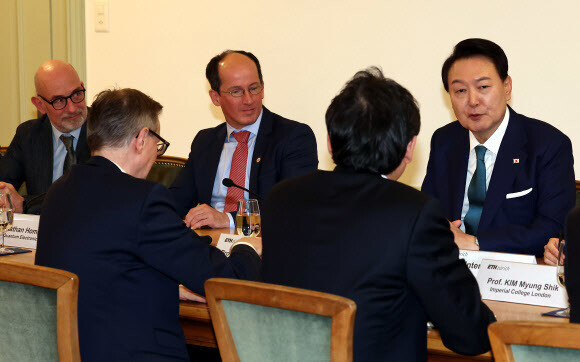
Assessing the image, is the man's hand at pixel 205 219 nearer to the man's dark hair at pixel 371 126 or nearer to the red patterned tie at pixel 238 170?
the red patterned tie at pixel 238 170

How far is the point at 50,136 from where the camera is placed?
4.00 metres

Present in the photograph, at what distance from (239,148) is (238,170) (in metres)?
0.13

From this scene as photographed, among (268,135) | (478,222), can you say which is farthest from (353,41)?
(478,222)

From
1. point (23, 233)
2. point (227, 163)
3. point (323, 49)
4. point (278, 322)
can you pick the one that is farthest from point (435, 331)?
point (323, 49)

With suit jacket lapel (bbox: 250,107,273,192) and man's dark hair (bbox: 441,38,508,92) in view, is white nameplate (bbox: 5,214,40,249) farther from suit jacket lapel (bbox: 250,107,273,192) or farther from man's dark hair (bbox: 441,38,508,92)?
man's dark hair (bbox: 441,38,508,92)

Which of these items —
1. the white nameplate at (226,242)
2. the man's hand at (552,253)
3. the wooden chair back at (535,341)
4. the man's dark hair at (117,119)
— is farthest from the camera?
the white nameplate at (226,242)

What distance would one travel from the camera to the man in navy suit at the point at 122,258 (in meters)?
1.92

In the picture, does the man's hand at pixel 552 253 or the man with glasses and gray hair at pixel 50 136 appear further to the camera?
the man with glasses and gray hair at pixel 50 136

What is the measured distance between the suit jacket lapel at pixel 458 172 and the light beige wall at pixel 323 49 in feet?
2.78

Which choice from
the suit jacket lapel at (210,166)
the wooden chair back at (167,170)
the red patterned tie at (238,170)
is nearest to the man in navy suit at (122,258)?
the red patterned tie at (238,170)

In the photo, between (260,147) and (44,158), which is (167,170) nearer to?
(44,158)

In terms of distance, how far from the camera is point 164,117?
193 inches

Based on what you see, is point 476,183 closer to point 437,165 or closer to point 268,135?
point 437,165

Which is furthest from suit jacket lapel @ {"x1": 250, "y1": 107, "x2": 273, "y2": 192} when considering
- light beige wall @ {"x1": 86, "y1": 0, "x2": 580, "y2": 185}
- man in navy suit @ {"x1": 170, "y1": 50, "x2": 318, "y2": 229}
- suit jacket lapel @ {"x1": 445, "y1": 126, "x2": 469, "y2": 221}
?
suit jacket lapel @ {"x1": 445, "y1": 126, "x2": 469, "y2": 221}
